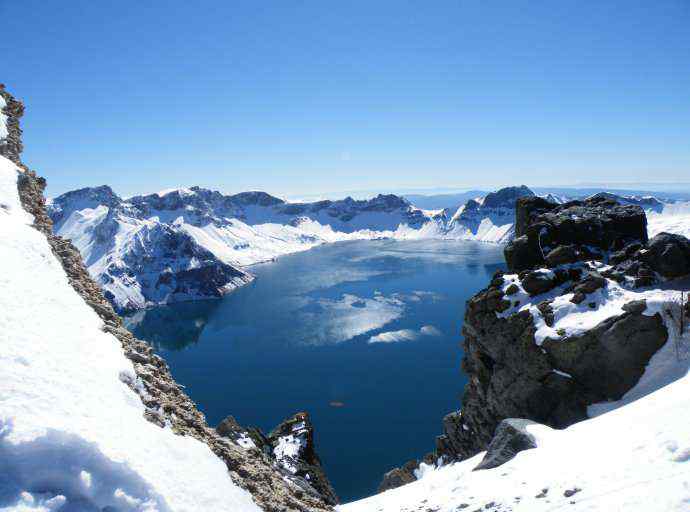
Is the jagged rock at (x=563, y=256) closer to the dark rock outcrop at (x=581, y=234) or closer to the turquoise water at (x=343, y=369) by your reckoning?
the dark rock outcrop at (x=581, y=234)

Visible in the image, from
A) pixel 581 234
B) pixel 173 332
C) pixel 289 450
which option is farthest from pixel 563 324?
pixel 173 332

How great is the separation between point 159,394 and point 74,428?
5869 millimetres

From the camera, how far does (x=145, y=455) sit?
9273mm

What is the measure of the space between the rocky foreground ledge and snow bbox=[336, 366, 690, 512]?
3525 millimetres

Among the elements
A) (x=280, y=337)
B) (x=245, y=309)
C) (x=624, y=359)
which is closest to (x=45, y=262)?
(x=624, y=359)

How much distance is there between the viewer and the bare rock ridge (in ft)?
42.9

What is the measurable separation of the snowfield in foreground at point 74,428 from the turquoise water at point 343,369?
195ft

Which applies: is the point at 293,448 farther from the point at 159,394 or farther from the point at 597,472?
the point at 597,472

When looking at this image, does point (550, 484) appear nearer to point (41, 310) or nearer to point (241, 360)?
point (41, 310)

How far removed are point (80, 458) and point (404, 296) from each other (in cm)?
17229

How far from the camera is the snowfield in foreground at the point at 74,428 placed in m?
7.33

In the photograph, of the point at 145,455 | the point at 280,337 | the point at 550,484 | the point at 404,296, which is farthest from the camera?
the point at 404,296

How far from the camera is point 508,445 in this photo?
2066cm

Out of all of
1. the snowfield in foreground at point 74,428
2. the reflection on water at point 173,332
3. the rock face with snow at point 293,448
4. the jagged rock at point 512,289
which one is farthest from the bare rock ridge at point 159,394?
the reflection on water at point 173,332
